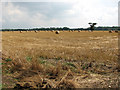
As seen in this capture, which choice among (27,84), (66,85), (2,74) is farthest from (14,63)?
(66,85)

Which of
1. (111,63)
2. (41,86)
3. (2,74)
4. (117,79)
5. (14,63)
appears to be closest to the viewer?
(41,86)

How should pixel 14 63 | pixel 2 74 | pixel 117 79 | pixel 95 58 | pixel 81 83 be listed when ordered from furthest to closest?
pixel 95 58 < pixel 14 63 < pixel 2 74 < pixel 117 79 < pixel 81 83

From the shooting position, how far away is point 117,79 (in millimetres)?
4809

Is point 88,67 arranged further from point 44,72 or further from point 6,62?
point 6,62

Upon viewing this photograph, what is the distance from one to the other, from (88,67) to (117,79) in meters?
1.45

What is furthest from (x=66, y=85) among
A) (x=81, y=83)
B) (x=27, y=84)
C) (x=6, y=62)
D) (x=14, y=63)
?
(x=6, y=62)

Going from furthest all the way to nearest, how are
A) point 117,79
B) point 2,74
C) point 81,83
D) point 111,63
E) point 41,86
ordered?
point 111,63, point 2,74, point 117,79, point 81,83, point 41,86

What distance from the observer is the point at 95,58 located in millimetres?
7410

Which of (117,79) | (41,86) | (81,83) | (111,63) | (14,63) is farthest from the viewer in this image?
(111,63)

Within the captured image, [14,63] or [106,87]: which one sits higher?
[14,63]

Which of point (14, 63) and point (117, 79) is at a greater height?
point (14, 63)

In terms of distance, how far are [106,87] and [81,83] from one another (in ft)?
2.42

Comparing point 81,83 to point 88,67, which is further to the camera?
point 88,67

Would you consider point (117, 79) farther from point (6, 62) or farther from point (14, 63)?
point (6, 62)
